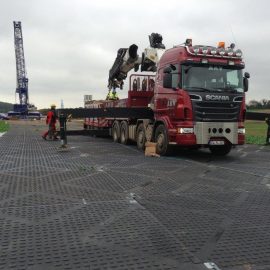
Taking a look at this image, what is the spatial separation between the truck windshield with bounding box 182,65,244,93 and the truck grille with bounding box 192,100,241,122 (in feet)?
1.21

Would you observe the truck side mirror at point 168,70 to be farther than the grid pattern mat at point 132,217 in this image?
Yes

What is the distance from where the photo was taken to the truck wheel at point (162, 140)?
1258 cm

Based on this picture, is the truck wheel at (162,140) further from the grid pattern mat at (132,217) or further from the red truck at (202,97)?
the grid pattern mat at (132,217)

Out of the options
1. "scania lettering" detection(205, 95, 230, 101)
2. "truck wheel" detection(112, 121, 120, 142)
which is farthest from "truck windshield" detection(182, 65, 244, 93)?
"truck wheel" detection(112, 121, 120, 142)

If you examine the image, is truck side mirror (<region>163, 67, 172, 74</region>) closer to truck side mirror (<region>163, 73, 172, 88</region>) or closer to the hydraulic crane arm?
truck side mirror (<region>163, 73, 172, 88</region>)

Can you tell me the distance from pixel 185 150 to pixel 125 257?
10669 mm

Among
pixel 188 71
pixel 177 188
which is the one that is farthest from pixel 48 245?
pixel 188 71

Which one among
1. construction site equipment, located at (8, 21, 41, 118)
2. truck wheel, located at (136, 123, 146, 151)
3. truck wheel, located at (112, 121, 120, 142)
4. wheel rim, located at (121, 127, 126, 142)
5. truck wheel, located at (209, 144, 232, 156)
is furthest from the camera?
construction site equipment, located at (8, 21, 41, 118)

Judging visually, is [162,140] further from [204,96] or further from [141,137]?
[141,137]

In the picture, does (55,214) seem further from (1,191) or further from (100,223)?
(1,191)

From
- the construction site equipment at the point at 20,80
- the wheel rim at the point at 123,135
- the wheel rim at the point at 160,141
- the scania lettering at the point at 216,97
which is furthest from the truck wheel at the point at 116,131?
the construction site equipment at the point at 20,80

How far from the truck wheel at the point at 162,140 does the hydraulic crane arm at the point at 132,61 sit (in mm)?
3324

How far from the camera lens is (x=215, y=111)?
1188cm

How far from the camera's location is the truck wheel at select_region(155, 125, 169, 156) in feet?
41.3
